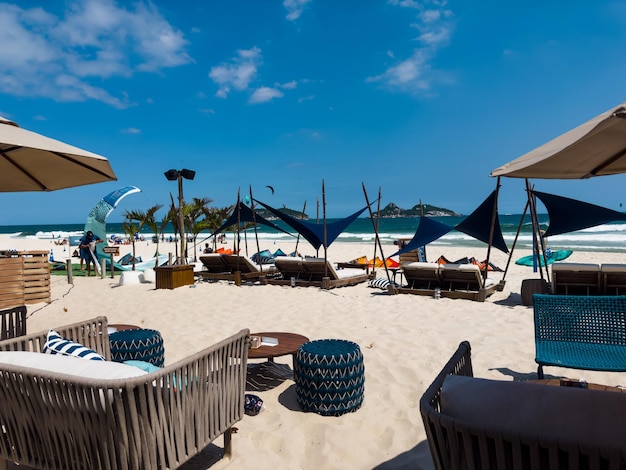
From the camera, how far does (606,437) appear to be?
3.90 ft

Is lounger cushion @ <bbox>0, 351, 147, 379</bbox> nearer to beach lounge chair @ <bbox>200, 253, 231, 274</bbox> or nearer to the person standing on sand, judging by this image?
beach lounge chair @ <bbox>200, 253, 231, 274</bbox>

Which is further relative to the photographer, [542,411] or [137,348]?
[137,348]

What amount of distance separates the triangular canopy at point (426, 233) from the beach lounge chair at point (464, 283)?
1124mm

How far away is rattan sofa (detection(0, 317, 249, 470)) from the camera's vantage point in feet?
5.70

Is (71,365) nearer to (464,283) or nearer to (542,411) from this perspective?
(542,411)

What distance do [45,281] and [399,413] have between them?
22.1ft

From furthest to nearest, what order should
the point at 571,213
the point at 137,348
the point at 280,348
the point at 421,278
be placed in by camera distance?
1. the point at 571,213
2. the point at 421,278
3. the point at 280,348
4. the point at 137,348

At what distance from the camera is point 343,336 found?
512cm

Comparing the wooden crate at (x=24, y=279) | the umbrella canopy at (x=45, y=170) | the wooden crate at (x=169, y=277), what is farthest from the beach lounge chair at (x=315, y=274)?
the umbrella canopy at (x=45, y=170)

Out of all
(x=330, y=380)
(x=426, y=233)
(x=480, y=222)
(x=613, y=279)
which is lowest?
(x=330, y=380)

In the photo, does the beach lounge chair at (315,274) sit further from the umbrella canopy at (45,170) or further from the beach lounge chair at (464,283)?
the umbrella canopy at (45,170)

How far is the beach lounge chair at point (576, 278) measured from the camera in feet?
21.5

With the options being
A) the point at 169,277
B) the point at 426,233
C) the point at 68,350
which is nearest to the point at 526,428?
the point at 68,350

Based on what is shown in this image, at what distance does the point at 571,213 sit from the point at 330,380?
7.60 m
